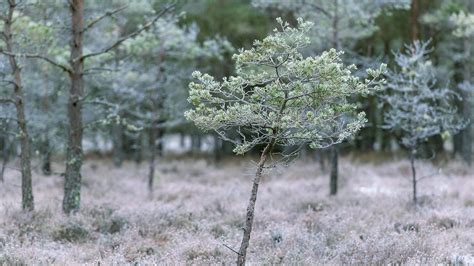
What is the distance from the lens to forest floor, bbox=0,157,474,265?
818cm

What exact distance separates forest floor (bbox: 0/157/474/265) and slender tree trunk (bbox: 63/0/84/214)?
0.42 meters

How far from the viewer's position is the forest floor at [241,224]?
8.18m

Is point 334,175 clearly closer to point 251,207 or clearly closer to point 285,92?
point 251,207

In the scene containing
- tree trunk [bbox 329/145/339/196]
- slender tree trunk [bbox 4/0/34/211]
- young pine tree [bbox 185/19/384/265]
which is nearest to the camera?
young pine tree [bbox 185/19/384/265]

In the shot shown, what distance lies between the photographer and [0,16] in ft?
34.7

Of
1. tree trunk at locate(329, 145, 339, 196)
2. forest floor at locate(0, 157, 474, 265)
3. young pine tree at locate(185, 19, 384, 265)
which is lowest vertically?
forest floor at locate(0, 157, 474, 265)

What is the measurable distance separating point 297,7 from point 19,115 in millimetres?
8932

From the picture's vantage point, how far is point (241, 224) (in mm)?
10953

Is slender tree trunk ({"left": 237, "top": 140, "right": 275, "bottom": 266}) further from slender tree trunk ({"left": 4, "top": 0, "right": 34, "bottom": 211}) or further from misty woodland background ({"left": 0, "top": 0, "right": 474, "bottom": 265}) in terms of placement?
slender tree trunk ({"left": 4, "top": 0, "right": 34, "bottom": 211})

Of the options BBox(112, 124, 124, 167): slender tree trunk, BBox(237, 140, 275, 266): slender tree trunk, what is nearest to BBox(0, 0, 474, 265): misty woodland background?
BBox(237, 140, 275, 266): slender tree trunk

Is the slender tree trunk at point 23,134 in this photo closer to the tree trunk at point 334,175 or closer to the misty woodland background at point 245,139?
the misty woodland background at point 245,139

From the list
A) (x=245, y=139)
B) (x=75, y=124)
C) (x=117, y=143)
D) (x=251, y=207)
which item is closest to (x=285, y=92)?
(x=245, y=139)

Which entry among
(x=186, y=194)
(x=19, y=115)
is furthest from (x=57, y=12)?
(x=186, y=194)

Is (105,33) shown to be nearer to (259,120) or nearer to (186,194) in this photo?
(186,194)
